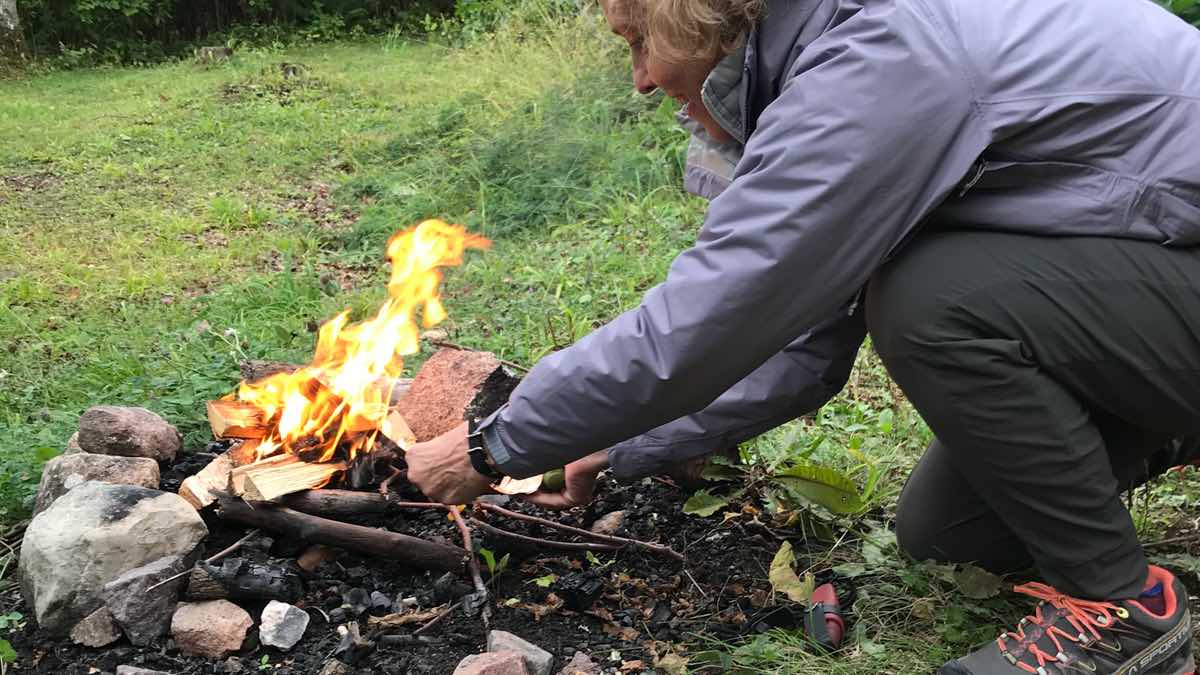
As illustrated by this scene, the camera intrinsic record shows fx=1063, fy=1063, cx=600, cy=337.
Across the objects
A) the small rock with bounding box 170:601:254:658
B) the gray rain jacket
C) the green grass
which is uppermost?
the gray rain jacket

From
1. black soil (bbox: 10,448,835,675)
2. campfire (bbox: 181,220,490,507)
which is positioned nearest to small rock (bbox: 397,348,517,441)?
campfire (bbox: 181,220,490,507)

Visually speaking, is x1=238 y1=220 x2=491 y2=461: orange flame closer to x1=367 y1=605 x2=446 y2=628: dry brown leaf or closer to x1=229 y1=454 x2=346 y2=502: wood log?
x1=229 y1=454 x2=346 y2=502: wood log

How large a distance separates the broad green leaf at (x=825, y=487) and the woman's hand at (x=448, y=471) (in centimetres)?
88

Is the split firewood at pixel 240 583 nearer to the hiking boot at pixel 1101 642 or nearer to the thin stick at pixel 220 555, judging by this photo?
the thin stick at pixel 220 555

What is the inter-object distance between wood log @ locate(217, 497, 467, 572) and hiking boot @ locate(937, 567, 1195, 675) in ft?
3.78

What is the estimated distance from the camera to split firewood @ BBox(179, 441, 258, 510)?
8.48ft

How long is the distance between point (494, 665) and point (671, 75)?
1.17m

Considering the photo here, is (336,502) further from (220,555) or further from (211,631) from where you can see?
(211,631)

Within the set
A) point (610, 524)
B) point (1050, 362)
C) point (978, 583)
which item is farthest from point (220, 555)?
point (1050, 362)

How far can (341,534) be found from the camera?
8.11 ft

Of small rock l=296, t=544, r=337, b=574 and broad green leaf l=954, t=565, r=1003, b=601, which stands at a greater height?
small rock l=296, t=544, r=337, b=574

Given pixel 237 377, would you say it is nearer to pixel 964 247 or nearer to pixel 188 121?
pixel 964 247

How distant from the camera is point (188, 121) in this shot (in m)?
8.77

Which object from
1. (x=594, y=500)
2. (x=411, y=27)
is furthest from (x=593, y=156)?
(x=411, y=27)
